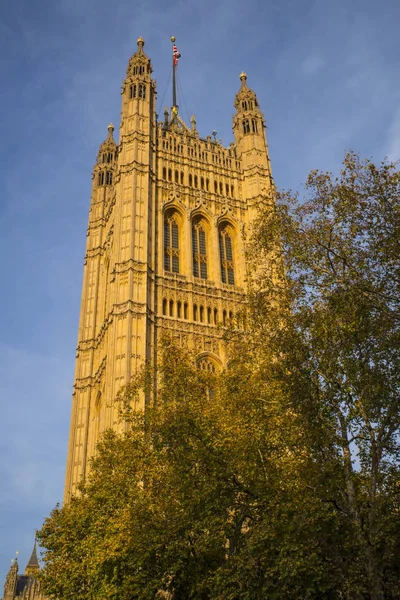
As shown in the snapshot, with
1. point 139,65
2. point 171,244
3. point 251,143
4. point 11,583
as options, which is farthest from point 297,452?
point 11,583

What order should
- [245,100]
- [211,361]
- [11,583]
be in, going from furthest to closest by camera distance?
1. [11,583]
2. [245,100]
3. [211,361]

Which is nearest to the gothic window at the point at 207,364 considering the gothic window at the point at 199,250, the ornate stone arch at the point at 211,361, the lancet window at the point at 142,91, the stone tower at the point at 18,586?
the ornate stone arch at the point at 211,361

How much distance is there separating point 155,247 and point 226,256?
17.8 ft

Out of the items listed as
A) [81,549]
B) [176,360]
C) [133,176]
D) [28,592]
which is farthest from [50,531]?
[28,592]

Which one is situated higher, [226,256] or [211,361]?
[226,256]

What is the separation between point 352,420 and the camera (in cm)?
1391

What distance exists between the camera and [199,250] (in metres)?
40.4

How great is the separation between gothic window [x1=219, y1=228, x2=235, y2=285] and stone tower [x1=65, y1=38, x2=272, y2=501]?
0.08 m

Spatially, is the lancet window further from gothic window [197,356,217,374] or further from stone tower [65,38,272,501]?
gothic window [197,356,217,374]

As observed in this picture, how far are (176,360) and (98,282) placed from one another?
26121 millimetres

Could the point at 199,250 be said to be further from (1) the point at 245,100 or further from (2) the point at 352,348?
(2) the point at 352,348

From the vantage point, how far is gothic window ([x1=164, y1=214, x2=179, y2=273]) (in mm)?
38469

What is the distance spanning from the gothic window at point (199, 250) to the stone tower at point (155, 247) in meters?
0.09

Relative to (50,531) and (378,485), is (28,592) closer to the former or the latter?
Result: (50,531)
